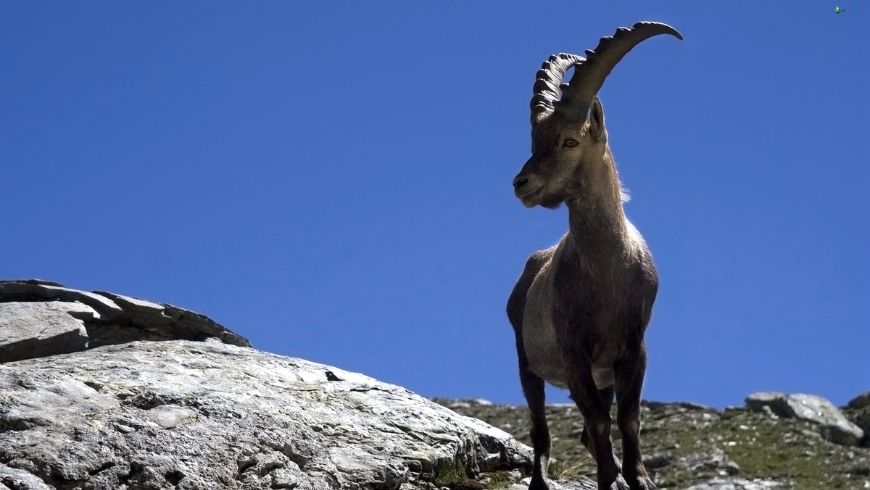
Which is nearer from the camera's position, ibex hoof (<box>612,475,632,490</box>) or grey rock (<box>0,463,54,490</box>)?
grey rock (<box>0,463,54,490</box>)

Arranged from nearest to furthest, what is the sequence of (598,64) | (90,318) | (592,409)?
(592,409) < (598,64) < (90,318)

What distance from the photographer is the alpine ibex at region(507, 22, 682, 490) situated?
31.2ft

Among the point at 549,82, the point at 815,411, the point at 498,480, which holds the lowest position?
the point at 498,480

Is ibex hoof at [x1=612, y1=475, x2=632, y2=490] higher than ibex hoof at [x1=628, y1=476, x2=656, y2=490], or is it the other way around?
ibex hoof at [x1=628, y1=476, x2=656, y2=490]

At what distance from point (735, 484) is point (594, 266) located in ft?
59.6

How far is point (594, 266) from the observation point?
9852mm

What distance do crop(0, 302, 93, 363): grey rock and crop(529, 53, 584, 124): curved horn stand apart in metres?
6.44

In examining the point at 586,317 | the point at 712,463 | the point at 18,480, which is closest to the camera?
the point at 18,480

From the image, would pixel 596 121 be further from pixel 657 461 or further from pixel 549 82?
pixel 657 461

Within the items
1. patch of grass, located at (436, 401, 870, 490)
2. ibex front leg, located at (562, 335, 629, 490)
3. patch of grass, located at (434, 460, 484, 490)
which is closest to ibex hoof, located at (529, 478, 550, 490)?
patch of grass, located at (434, 460, 484, 490)

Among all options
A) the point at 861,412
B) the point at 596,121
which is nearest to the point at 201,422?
the point at 596,121

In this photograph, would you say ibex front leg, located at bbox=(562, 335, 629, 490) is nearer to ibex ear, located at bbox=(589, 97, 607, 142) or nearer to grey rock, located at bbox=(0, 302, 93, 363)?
ibex ear, located at bbox=(589, 97, 607, 142)

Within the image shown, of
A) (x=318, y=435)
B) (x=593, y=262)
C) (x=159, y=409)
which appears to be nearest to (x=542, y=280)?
(x=593, y=262)

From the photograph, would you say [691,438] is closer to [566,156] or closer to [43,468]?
[566,156]
